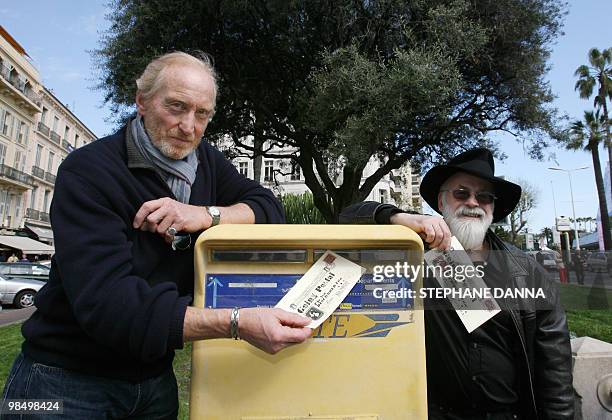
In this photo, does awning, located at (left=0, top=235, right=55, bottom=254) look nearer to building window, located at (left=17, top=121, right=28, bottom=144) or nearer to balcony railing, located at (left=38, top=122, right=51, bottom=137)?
building window, located at (left=17, top=121, right=28, bottom=144)

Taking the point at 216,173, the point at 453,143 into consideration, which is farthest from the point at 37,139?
the point at 216,173

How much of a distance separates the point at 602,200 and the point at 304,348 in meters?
29.3

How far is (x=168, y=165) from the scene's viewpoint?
5.00 feet

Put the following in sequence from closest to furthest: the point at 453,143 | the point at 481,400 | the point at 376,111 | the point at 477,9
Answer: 1. the point at 481,400
2. the point at 376,111
3. the point at 477,9
4. the point at 453,143

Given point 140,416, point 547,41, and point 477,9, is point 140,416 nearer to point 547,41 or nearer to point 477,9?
point 477,9

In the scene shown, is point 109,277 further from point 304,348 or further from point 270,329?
Answer: point 304,348

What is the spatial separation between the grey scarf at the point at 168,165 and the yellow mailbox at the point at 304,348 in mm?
285

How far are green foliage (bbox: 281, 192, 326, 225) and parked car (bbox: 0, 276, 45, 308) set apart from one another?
356 inches

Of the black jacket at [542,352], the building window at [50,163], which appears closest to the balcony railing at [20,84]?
the building window at [50,163]

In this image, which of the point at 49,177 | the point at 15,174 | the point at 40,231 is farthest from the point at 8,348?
the point at 49,177

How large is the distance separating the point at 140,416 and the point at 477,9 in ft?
31.4

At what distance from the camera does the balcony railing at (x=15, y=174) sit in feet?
104

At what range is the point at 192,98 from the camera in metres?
1.55

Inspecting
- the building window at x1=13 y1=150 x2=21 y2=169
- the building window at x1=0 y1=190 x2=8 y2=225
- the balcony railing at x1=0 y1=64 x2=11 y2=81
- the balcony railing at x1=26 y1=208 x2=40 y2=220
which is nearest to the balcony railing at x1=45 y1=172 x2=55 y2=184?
the balcony railing at x1=26 y1=208 x2=40 y2=220
